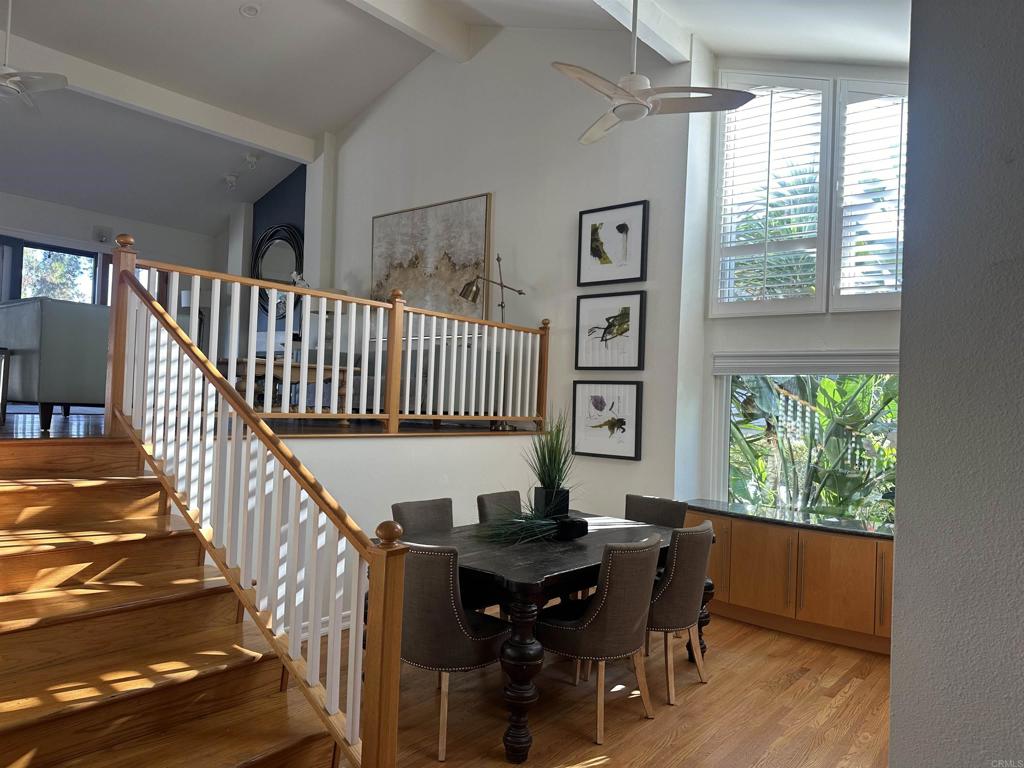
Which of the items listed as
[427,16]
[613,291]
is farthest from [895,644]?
[427,16]

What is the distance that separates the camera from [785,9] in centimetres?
451

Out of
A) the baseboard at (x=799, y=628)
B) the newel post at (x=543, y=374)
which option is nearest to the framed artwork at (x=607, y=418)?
the newel post at (x=543, y=374)

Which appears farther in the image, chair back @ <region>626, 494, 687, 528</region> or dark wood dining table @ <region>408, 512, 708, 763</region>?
chair back @ <region>626, 494, 687, 528</region>

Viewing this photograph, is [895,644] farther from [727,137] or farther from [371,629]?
[727,137]

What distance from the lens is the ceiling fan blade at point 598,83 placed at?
356cm

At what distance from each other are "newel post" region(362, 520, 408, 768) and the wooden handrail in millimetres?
78

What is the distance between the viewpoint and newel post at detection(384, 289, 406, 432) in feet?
15.9

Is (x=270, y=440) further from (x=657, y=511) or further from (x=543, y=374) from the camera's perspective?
(x=543, y=374)

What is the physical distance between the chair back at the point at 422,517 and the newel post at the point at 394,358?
87 centimetres

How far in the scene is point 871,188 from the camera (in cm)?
497

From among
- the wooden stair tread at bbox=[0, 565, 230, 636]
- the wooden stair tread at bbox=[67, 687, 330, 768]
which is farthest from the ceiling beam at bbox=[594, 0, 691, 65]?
the wooden stair tread at bbox=[67, 687, 330, 768]

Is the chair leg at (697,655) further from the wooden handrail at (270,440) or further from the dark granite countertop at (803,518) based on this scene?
the wooden handrail at (270,440)

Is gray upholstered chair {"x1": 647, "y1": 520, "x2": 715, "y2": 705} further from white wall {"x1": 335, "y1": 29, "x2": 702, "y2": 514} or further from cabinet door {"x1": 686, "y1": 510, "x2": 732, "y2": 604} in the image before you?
white wall {"x1": 335, "y1": 29, "x2": 702, "y2": 514}

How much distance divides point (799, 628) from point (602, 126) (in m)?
3.50
